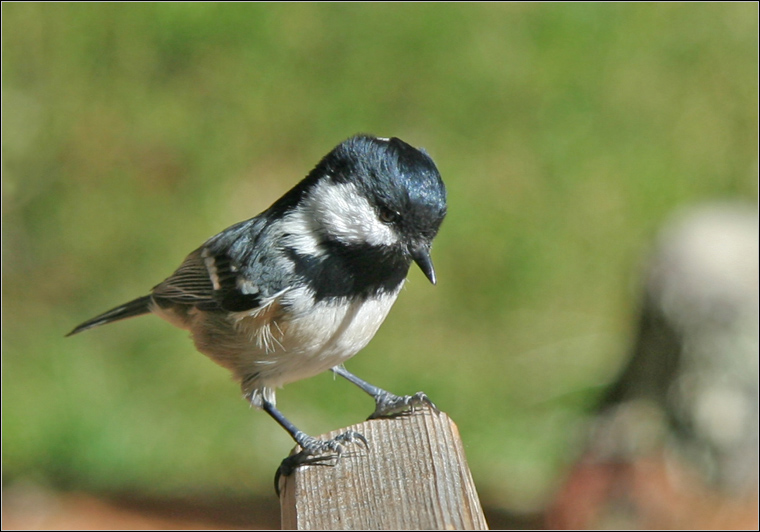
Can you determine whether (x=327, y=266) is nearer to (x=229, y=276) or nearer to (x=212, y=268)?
(x=229, y=276)

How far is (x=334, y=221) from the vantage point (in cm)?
249

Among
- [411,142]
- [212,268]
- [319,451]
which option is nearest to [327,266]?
[212,268]

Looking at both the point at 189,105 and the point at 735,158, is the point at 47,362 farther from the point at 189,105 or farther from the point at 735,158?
the point at 735,158

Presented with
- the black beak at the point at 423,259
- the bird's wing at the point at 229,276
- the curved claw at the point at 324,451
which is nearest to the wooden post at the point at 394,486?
the curved claw at the point at 324,451

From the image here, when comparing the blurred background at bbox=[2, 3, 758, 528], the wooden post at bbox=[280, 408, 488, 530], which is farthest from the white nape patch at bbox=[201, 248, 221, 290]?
the blurred background at bbox=[2, 3, 758, 528]

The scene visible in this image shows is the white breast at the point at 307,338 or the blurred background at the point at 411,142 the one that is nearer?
the white breast at the point at 307,338

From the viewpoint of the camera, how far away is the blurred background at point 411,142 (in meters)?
4.69

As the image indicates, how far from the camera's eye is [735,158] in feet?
18.7

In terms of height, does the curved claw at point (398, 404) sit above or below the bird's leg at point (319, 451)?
above

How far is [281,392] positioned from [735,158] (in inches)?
127

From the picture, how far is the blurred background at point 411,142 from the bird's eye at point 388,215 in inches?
87.9

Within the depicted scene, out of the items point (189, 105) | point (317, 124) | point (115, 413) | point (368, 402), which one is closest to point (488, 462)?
point (368, 402)

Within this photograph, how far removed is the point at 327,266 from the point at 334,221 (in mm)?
125

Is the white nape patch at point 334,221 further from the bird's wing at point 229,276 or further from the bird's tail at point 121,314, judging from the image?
the bird's tail at point 121,314
